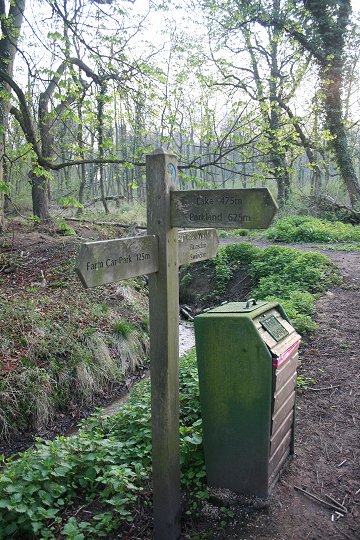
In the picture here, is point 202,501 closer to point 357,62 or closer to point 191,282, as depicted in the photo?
point 191,282

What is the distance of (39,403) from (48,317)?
1.68 meters

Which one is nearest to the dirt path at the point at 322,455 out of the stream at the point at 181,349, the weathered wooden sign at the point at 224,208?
the weathered wooden sign at the point at 224,208

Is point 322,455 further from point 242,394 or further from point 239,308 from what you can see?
point 239,308

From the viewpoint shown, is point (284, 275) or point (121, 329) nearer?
point (121, 329)

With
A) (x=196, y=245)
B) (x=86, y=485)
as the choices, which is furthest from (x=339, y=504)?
(x=196, y=245)

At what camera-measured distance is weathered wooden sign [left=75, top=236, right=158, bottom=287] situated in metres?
2.01

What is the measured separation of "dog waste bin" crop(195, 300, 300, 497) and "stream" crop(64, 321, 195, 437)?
3000mm

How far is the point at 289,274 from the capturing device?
8711 mm

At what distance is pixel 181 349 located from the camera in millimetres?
8047

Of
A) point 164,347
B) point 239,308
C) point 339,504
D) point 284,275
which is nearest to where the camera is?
point 164,347

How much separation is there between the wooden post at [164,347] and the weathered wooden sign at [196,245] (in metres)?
0.12

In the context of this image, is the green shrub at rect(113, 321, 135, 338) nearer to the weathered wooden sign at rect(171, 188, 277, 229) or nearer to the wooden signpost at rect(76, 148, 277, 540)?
the wooden signpost at rect(76, 148, 277, 540)

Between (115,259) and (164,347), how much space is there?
2.11 feet

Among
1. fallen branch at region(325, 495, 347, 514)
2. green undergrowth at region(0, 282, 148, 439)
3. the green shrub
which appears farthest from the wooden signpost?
the green shrub
